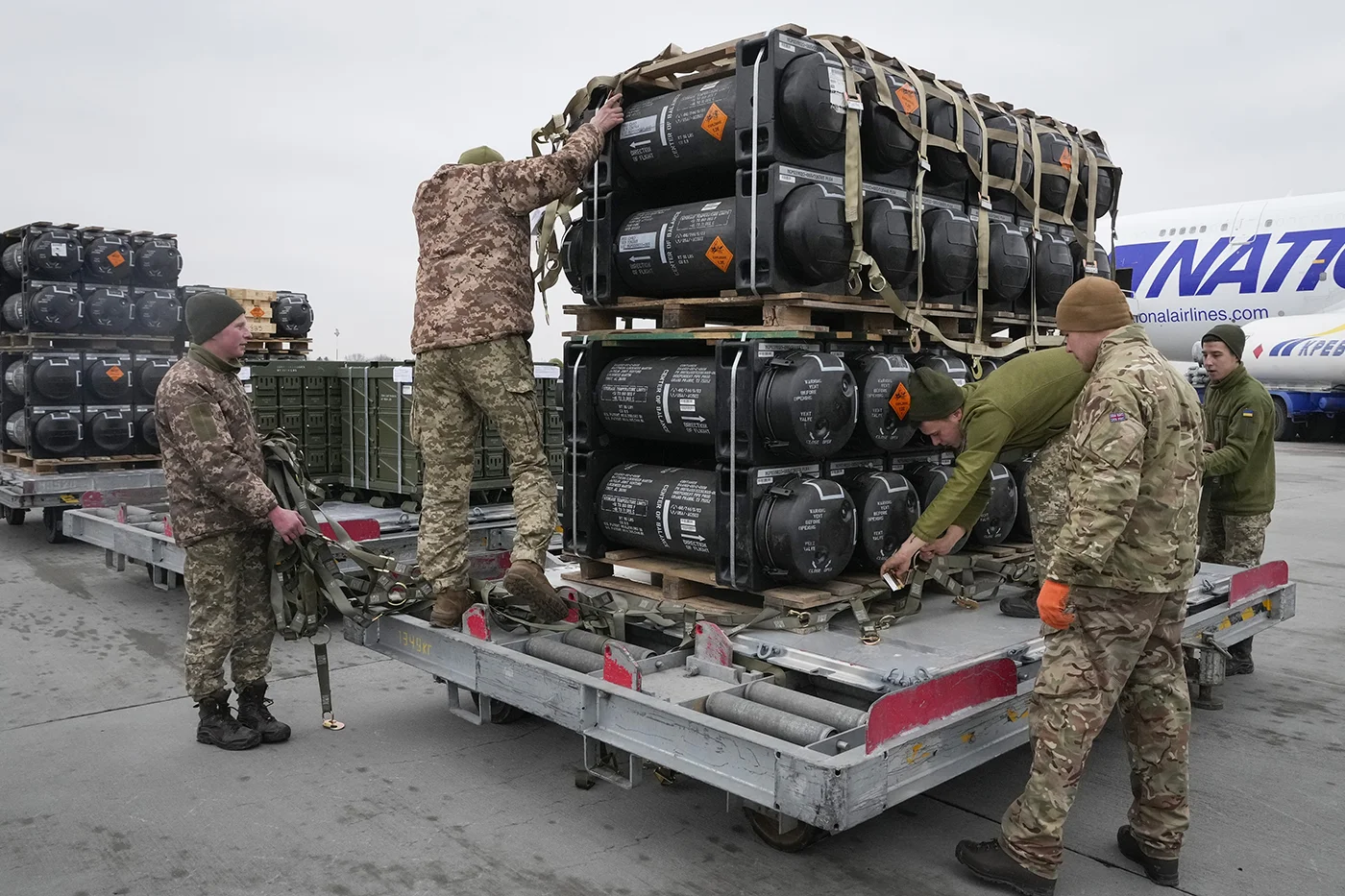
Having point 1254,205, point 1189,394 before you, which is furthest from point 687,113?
point 1254,205

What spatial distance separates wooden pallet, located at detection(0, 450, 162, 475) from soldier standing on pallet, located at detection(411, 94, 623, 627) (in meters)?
7.44

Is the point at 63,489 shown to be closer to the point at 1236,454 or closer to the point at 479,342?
the point at 479,342

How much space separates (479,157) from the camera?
5352mm

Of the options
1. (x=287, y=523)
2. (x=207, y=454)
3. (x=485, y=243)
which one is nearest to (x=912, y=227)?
(x=485, y=243)

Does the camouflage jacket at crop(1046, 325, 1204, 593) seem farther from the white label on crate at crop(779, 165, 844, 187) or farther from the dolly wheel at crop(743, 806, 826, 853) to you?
the white label on crate at crop(779, 165, 844, 187)

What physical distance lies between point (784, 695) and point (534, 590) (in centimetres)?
145

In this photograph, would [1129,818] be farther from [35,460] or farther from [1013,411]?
[35,460]

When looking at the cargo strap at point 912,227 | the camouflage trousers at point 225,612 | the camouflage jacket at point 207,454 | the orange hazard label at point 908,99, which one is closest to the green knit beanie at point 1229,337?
the cargo strap at point 912,227

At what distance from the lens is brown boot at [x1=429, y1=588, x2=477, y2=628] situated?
5.19 m

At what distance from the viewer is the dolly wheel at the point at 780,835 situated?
13.0ft

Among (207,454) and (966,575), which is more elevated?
(207,454)

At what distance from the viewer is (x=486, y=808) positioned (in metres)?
4.44

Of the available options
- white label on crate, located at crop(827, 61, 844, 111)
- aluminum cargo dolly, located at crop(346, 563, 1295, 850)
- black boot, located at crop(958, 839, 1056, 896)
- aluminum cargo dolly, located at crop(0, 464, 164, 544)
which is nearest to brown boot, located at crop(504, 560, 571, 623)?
aluminum cargo dolly, located at crop(346, 563, 1295, 850)

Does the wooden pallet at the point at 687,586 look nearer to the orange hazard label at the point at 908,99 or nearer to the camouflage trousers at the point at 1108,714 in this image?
the camouflage trousers at the point at 1108,714
